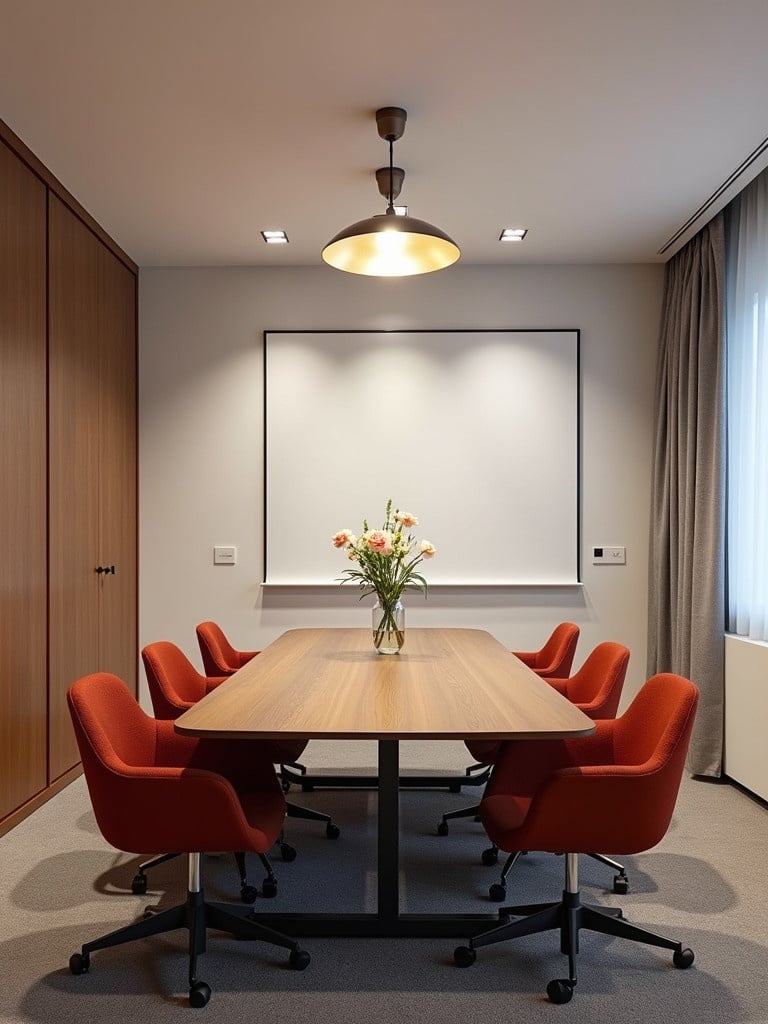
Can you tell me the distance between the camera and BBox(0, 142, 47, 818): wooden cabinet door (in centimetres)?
362

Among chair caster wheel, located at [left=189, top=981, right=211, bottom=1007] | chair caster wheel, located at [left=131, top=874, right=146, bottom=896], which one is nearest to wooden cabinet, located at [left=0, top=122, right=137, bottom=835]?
chair caster wheel, located at [left=131, top=874, right=146, bottom=896]

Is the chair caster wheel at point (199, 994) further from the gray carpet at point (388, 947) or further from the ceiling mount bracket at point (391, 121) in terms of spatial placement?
the ceiling mount bracket at point (391, 121)

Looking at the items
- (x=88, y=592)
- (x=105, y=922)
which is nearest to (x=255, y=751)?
(x=105, y=922)

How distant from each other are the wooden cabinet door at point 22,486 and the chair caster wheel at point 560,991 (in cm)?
235

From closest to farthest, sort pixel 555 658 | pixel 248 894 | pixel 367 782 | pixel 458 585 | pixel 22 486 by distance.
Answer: pixel 248 894
pixel 22 486
pixel 555 658
pixel 367 782
pixel 458 585

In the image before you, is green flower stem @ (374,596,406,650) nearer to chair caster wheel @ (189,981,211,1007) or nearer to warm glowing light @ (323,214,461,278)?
warm glowing light @ (323,214,461,278)

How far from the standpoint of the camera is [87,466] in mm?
4641

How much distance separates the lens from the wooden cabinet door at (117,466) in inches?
193

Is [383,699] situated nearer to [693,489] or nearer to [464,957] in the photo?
[464,957]

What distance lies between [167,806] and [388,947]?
859 millimetres

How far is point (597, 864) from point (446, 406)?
3.03 metres

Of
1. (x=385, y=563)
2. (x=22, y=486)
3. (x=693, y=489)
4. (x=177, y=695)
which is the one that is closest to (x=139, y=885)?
(x=177, y=695)

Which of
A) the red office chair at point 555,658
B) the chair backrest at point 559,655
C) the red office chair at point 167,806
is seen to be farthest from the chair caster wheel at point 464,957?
the chair backrest at point 559,655

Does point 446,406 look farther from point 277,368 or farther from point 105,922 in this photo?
point 105,922
